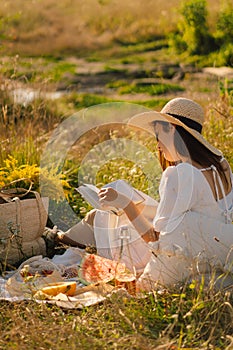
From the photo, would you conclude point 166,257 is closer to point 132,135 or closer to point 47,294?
point 47,294

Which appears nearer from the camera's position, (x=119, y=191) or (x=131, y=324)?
(x=131, y=324)

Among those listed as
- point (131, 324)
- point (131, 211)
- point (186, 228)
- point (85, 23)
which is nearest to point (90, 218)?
point (131, 211)

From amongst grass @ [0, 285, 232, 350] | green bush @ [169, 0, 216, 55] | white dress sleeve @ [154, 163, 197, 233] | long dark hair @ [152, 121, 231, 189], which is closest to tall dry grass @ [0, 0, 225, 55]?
green bush @ [169, 0, 216, 55]

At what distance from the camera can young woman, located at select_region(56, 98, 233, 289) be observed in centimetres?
351

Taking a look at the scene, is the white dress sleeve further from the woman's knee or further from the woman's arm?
the woman's knee

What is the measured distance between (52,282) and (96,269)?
0.30m

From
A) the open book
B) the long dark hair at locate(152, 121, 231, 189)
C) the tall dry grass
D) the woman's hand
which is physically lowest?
the tall dry grass

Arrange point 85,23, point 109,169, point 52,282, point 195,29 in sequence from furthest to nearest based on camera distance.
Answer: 1. point 85,23
2. point 195,29
3. point 109,169
4. point 52,282

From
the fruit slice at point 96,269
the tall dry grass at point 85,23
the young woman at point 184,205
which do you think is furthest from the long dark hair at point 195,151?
the tall dry grass at point 85,23

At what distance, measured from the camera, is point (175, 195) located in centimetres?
351

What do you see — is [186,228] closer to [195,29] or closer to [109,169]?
[109,169]

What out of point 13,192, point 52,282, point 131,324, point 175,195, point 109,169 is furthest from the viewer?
point 109,169

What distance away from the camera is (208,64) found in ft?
39.3

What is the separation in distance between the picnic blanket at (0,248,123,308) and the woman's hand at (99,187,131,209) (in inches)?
17.6
